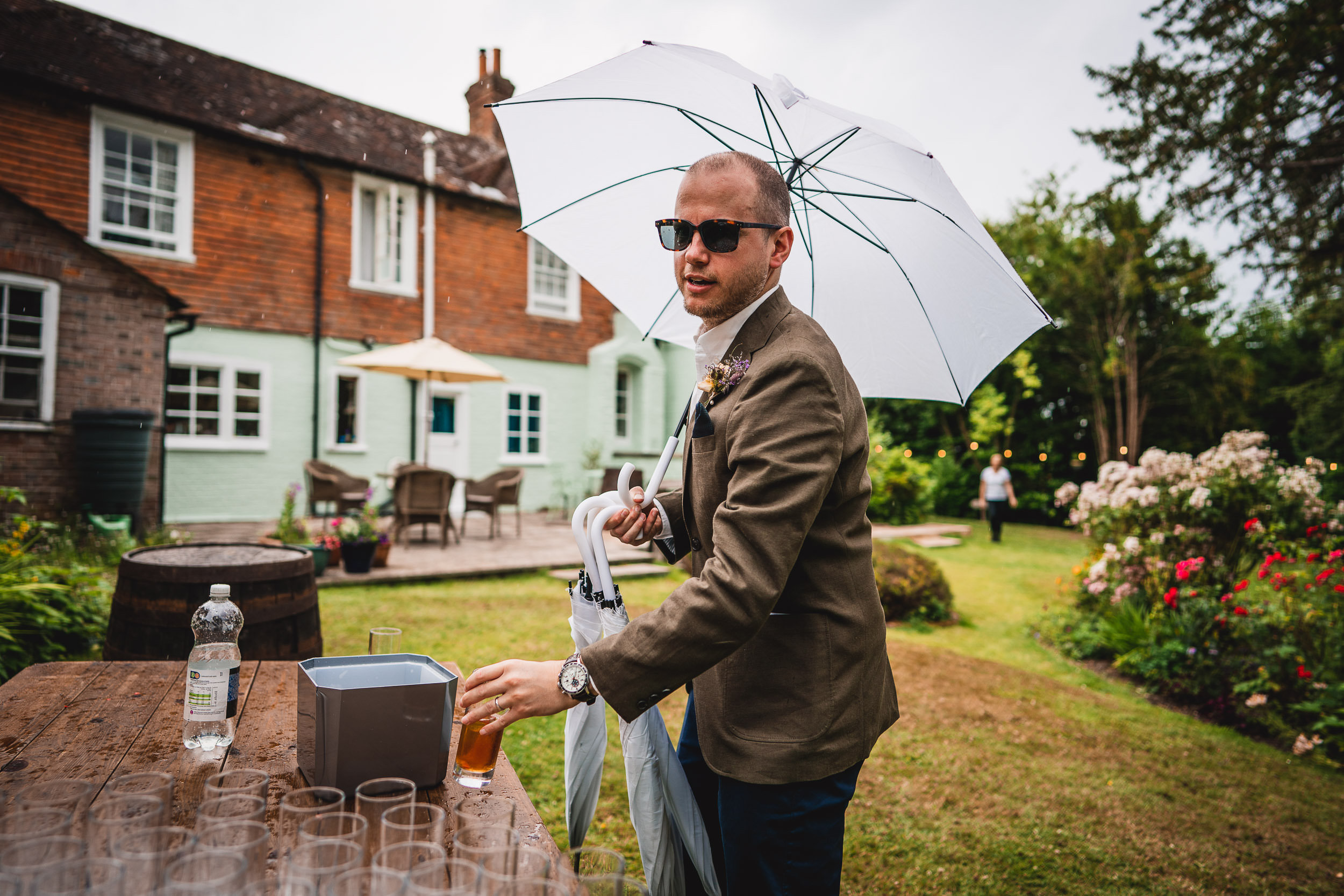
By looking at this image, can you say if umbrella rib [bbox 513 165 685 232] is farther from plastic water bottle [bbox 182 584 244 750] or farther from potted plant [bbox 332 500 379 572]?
potted plant [bbox 332 500 379 572]

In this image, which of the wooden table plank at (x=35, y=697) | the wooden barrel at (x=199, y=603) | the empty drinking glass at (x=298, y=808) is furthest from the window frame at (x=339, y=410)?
the empty drinking glass at (x=298, y=808)

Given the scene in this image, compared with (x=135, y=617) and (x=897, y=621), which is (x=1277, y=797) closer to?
(x=897, y=621)

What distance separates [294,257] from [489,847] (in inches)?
533

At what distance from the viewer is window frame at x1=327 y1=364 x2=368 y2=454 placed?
42.7 ft

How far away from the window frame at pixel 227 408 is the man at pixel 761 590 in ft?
39.4

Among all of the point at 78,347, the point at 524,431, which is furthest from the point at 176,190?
the point at 524,431

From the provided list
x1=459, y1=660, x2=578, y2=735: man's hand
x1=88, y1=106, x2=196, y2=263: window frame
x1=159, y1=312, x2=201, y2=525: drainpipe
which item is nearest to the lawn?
x1=459, y1=660, x2=578, y2=735: man's hand

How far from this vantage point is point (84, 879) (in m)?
0.86

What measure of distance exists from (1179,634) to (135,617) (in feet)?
20.7

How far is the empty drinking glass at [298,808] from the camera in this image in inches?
42.8

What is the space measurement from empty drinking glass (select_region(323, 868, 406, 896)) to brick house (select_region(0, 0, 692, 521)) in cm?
1120

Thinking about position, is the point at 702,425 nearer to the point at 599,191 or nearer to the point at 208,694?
the point at 208,694

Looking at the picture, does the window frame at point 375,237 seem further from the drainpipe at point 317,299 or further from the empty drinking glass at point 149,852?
the empty drinking glass at point 149,852

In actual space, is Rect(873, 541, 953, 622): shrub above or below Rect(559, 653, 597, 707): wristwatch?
below
